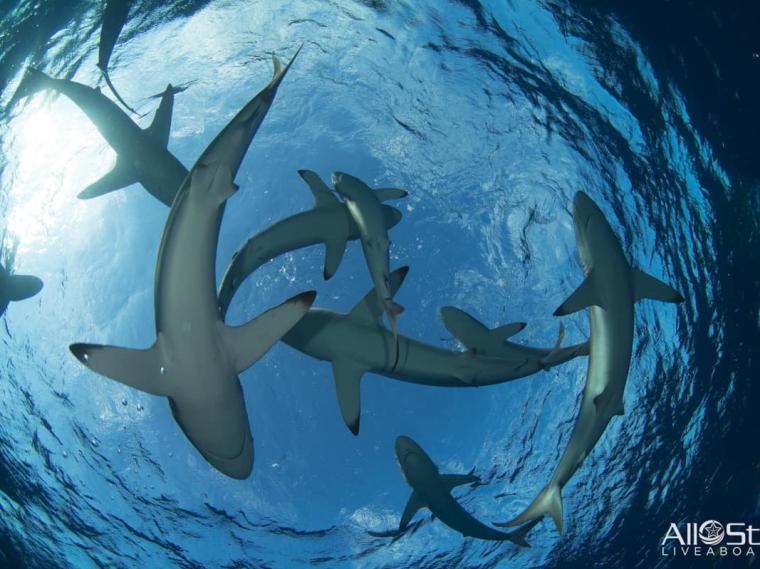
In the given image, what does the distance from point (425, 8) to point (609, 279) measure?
6.44 metres

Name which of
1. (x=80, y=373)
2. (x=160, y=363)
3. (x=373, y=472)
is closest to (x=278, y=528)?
(x=373, y=472)

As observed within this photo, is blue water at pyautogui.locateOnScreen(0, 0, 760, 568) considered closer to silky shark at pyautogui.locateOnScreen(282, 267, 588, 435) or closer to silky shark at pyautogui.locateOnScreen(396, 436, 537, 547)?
silky shark at pyautogui.locateOnScreen(396, 436, 537, 547)

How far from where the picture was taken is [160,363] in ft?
13.7

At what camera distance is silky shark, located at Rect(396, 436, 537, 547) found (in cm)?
842

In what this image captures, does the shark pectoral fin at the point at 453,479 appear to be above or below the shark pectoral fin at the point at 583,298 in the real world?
below

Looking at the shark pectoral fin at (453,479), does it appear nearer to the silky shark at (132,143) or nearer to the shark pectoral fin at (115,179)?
the silky shark at (132,143)

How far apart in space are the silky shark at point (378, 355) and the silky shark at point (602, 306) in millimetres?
417

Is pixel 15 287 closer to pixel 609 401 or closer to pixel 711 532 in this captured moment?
pixel 609 401

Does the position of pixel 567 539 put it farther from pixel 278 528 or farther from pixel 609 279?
pixel 609 279

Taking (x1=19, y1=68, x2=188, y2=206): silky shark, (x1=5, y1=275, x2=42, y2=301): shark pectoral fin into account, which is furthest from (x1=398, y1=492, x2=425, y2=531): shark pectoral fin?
(x1=5, y1=275, x2=42, y2=301): shark pectoral fin

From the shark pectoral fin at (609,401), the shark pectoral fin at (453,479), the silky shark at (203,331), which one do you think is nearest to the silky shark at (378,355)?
the shark pectoral fin at (609,401)

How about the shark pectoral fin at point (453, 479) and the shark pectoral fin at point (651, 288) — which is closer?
the shark pectoral fin at point (651, 288)

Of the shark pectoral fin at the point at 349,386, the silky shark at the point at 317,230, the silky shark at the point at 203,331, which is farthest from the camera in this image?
the silky shark at the point at 317,230

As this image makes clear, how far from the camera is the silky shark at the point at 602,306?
6172 mm
